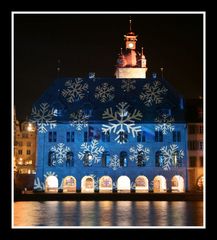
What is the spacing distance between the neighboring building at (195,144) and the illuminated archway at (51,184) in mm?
9798

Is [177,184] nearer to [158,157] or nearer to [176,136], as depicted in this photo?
[158,157]

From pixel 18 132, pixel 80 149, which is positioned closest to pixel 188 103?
pixel 80 149

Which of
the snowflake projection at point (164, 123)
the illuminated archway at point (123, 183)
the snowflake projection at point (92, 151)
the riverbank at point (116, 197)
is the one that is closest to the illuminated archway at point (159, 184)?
the illuminated archway at point (123, 183)

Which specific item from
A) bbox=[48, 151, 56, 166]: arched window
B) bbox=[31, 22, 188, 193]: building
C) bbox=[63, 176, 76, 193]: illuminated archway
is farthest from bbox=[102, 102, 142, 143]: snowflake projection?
bbox=[63, 176, 76, 193]: illuminated archway

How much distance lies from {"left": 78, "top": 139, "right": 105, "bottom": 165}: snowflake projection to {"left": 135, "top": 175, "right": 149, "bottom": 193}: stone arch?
332cm

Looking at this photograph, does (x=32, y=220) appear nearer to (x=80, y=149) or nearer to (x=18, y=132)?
(x=80, y=149)

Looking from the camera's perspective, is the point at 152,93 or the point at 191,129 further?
the point at 152,93

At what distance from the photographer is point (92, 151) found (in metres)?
47.8

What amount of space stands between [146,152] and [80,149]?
486 centimetres

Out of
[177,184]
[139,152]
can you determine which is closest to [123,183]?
[139,152]

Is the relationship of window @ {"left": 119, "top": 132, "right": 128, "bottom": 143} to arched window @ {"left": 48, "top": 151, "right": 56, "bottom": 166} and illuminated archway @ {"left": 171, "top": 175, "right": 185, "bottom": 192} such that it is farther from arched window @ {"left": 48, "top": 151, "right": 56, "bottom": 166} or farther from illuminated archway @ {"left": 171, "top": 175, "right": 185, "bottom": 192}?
arched window @ {"left": 48, "top": 151, "right": 56, "bottom": 166}

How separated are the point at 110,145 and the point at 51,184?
5.22 meters
